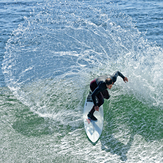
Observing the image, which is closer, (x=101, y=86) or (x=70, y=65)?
(x=101, y=86)

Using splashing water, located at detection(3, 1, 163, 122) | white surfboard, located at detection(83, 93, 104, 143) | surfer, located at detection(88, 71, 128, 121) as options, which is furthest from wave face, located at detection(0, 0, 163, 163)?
surfer, located at detection(88, 71, 128, 121)

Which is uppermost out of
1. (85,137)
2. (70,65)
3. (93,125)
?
(93,125)

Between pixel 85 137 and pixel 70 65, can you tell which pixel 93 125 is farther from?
pixel 70 65

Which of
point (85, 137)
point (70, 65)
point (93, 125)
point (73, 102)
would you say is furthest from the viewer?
point (70, 65)

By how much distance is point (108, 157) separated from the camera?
6.95 meters

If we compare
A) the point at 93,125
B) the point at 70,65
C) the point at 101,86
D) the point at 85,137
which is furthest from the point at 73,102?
the point at 70,65

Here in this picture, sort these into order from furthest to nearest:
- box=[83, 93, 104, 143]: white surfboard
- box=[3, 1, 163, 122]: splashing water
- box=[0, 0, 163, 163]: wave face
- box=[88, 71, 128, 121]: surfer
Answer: box=[3, 1, 163, 122]: splashing water
box=[83, 93, 104, 143]: white surfboard
box=[0, 0, 163, 163]: wave face
box=[88, 71, 128, 121]: surfer

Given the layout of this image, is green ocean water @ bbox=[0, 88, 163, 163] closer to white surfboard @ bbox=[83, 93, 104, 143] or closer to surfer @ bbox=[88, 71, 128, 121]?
white surfboard @ bbox=[83, 93, 104, 143]

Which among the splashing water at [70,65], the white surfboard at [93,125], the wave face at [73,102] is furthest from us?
the splashing water at [70,65]

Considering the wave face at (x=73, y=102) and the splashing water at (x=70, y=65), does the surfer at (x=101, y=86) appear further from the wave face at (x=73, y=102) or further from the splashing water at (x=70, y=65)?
the splashing water at (x=70, y=65)

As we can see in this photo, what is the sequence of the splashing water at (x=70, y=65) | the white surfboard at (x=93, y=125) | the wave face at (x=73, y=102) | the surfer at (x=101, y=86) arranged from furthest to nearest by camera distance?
the splashing water at (x=70, y=65), the white surfboard at (x=93, y=125), the wave face at (x=73, y=102), the surfer at (x=101, y=86)

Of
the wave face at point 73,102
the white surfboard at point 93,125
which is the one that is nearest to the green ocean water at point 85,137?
the wave face at point 73,102

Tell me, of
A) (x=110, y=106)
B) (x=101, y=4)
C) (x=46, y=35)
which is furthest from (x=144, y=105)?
(x=101, y=4)

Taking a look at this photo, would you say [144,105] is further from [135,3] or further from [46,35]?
[135,3]
